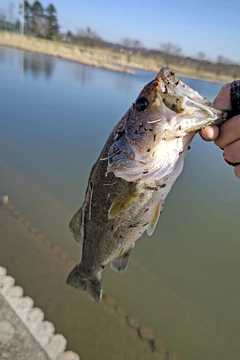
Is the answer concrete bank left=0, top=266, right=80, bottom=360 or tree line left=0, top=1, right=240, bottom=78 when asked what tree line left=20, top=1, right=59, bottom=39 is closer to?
tree line left=0, top=1, right=240, bottom=78

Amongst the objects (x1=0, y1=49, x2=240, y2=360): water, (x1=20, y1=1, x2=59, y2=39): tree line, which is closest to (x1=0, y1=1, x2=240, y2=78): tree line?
(x1=20, y1=1, x2=59, y2=39): tree line

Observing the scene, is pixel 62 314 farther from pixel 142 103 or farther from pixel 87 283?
pixel 142 103

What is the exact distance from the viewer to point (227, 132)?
1251mm

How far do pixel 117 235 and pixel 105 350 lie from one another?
5.52ft

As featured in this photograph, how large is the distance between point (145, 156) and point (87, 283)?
1.18 m

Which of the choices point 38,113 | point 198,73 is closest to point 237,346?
point 38,113

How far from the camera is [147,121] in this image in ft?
4.06

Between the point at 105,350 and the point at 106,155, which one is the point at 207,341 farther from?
the point at 106,155

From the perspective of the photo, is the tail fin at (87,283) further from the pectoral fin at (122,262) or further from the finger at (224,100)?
the finger at (224,100)

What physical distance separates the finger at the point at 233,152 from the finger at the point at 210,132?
76 millimetres

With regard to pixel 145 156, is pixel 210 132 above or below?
above

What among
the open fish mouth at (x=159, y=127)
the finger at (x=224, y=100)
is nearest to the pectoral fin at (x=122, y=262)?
the open fish mouth at (x=159, y=127)

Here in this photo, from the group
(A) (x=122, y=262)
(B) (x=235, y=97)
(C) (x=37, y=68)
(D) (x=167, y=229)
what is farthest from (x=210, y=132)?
(C) (x=37, y=68)

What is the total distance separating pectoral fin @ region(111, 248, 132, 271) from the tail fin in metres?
0.22
